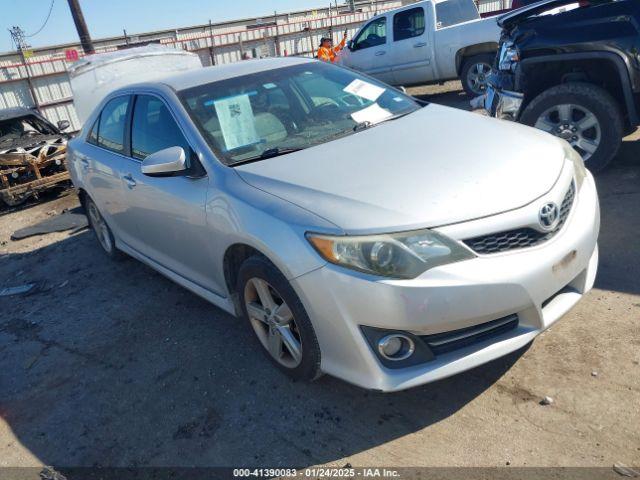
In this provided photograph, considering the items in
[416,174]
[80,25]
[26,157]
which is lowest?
[26,157]

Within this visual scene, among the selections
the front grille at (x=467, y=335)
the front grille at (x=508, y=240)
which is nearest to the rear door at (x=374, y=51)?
Answer: the front grille at (x=508, y=240)

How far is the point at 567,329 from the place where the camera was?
3004 millimetres

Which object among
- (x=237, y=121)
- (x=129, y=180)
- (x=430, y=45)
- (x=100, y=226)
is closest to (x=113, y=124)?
(x=129, y=180)

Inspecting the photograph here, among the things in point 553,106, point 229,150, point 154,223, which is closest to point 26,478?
point 154,223

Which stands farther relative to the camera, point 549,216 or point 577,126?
point 577,126

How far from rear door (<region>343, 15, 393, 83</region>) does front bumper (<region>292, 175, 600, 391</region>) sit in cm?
984

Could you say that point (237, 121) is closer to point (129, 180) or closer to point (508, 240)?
point (129, 180)

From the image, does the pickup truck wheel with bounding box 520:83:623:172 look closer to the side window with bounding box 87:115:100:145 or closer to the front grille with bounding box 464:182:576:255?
the front grille with bounding box 464:182:576:255

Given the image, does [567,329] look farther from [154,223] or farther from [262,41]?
[262,41]

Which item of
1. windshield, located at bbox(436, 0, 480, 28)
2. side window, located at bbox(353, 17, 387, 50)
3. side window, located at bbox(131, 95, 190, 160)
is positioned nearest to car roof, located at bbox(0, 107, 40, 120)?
side window, located at bbox(131, 95, 190, 160)

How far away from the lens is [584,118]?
4.83m

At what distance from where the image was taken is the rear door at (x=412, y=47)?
424 inches

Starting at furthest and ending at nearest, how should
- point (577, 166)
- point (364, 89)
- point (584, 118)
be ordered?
1. point (584, 118)
2. point (364, 89)
3. point (577, 166)

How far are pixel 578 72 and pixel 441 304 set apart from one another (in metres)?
3.82
